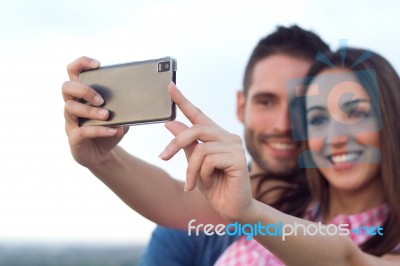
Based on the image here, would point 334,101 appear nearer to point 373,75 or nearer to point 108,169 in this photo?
point 373,75

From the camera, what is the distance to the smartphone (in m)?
1.26

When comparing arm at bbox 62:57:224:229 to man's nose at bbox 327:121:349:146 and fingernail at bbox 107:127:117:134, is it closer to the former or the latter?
fingernail at bbox 107:127:117:134

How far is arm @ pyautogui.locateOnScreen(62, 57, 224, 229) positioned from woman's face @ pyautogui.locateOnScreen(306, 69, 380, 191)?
42cm

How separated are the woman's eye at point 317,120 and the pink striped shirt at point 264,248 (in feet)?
1.06

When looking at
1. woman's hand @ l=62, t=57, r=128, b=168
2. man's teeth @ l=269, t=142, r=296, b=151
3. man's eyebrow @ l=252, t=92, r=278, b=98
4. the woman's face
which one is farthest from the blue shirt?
man's eyebrow @ l=252, t=92, r=278, b=98

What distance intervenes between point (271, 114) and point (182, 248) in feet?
2.76

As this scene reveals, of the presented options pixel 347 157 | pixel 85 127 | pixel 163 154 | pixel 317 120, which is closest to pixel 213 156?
pixel 163 154

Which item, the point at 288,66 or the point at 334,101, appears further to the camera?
the point at 288,66

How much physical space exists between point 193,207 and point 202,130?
82 centimetres

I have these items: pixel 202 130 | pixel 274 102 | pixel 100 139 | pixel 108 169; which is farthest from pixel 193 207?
pixel 274 102

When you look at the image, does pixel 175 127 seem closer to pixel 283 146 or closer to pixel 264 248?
pixel 264 248

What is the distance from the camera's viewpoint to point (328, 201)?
78.6 inches

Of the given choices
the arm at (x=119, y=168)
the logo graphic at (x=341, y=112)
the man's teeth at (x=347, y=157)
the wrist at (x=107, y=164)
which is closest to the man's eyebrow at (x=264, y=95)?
the logo graphic at (x=341, y=112)

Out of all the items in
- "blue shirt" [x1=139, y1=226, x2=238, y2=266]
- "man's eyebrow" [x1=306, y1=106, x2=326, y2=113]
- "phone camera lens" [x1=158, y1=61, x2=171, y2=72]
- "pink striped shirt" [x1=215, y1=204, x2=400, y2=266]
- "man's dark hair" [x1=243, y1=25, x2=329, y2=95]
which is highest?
"man's dark hair" [x1=243, y1=25, x2=329, y2=95]
